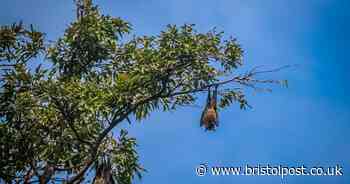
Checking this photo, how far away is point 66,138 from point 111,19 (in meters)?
3.21

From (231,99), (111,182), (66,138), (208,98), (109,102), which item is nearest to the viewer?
(111,182)

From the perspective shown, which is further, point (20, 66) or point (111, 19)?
point (111, 19)

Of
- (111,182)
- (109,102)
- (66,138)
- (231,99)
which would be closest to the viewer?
(111,182)

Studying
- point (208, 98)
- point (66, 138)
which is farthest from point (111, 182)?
Answer: point (66, 138)

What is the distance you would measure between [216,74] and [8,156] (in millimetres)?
5410

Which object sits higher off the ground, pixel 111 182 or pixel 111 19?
pixel 111 19

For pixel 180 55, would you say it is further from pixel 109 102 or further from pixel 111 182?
Result: pixel 111 182

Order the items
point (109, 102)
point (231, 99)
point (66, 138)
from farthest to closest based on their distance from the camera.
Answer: point (231, 99) → point (66, 138) → point (109, 102)

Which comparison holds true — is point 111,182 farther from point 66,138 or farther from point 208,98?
point 66,138

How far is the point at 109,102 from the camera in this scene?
536 inches

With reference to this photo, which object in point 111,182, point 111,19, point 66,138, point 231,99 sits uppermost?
point 111,19

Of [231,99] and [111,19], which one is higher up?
[111,19]

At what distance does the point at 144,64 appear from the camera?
14.2 metres

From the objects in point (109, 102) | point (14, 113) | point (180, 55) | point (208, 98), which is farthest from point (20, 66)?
point (208, 98)
